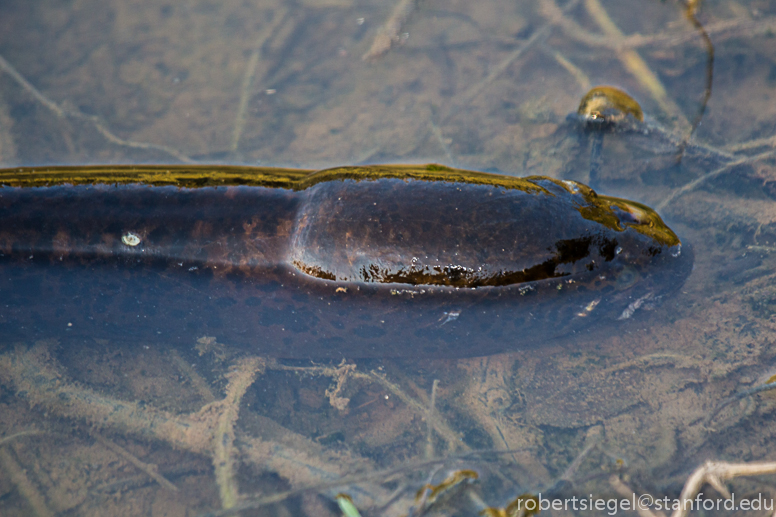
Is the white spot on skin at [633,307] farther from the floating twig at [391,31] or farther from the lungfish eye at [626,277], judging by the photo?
the floating twig at [391,31]

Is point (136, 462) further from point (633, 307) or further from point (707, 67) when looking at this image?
point (707, 67)

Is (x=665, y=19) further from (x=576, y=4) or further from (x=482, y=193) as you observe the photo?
(x=482, y=193)

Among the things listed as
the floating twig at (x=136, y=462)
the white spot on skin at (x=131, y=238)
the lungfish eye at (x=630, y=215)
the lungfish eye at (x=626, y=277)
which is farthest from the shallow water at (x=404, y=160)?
the white spot on skin at (x=131, y=238)

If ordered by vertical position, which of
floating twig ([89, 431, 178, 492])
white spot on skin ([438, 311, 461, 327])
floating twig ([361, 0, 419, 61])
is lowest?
floating twig ([89, 431, 178, 492])

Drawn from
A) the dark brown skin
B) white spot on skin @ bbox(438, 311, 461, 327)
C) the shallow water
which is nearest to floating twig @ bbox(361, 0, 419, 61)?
the shallow water

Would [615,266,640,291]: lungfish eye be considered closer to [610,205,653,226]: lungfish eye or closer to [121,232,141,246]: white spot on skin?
[610,205,653,226]: lungfish eye

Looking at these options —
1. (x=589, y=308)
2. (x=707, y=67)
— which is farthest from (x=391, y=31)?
(x=589, y=308)
